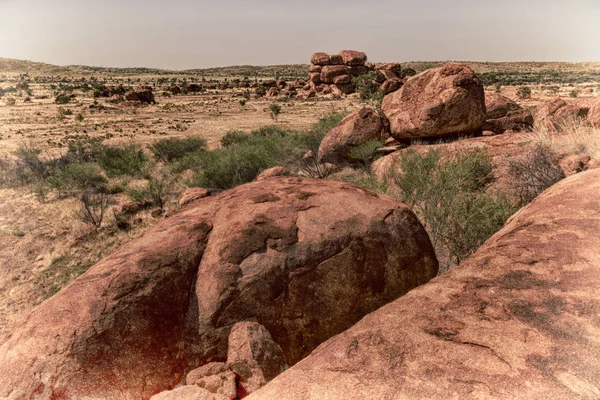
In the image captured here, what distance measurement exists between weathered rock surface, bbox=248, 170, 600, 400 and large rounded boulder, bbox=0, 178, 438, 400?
136 centimetres

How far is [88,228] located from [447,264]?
10.3 meters

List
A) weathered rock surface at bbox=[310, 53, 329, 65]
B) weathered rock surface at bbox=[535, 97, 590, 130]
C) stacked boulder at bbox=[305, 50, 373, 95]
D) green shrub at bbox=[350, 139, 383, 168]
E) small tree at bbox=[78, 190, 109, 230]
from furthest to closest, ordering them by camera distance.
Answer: weathered rock surface at bbox=[310, 53, 329, 65] < stacked boulder at bbox=[305, 50, 373, 95] < green shrub at bbox=[350, 139, 383, 168] < weathered rock surface at bbox=[535, 97, 590, 130] < small tree at bbox=[78, 190, 109, 230]

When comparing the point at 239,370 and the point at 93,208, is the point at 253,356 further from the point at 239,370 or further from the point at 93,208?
the point at 93,208

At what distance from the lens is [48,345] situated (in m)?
3.00

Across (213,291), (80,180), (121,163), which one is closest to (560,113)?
(213,291)

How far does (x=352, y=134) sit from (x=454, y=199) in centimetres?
726

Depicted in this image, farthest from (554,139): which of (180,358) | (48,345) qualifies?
(48,345)

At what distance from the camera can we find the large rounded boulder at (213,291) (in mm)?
3006

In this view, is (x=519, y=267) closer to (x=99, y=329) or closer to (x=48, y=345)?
(x=99, y=329)

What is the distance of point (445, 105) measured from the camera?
41.8 feet

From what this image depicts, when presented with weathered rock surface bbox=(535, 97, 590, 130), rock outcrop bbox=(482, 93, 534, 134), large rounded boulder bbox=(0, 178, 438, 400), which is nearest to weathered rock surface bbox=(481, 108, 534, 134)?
rock outcrop bbox=(482, 93, 534, 134)

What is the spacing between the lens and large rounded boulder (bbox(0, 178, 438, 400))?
9.86 feet

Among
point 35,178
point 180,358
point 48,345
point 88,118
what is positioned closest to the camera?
point 48,345

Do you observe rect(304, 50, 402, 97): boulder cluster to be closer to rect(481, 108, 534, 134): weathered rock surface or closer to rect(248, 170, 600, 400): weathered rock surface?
rect(481, 108, 534, 134): weathered rock surface
